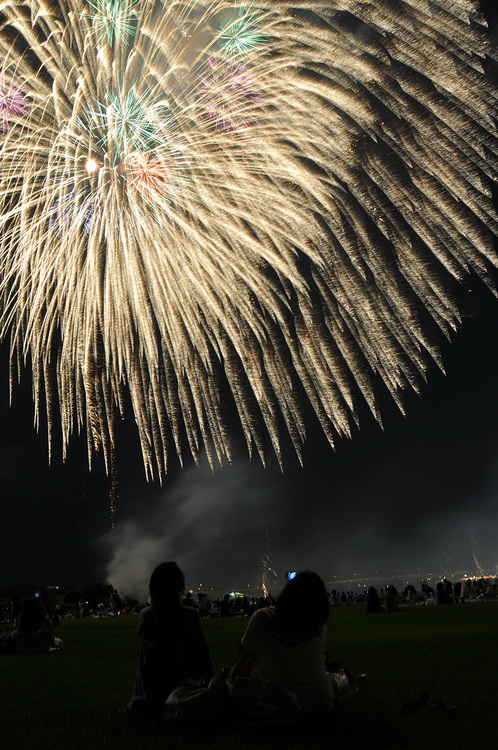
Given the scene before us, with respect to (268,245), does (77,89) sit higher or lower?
higher

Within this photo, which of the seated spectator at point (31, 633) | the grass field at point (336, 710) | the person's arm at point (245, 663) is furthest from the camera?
the seated spectator at point (31, 633)

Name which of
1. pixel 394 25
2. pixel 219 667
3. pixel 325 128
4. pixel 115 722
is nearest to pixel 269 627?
pixel 115 722

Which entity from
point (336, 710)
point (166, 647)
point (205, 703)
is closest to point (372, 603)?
point (336, 710)

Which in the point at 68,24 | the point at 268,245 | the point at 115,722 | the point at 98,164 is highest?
the point at 68,24

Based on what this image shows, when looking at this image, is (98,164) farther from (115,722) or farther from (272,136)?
(115,722)

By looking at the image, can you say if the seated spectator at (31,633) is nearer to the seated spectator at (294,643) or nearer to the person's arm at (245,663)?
the person's arm at (245,663)

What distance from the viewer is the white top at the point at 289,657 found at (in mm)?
5621

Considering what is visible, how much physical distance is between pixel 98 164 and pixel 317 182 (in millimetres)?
6011

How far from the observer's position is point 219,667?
10227 millimetres

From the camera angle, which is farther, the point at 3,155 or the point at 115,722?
the point at 3,155

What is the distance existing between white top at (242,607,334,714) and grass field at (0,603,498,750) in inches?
11.7

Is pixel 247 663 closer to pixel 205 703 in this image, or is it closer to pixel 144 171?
pixel 205 703

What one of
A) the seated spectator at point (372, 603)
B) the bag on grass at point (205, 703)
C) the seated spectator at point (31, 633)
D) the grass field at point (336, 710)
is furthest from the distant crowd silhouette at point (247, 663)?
the seated spectator at point (372, 603)

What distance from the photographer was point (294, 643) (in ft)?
18.4
